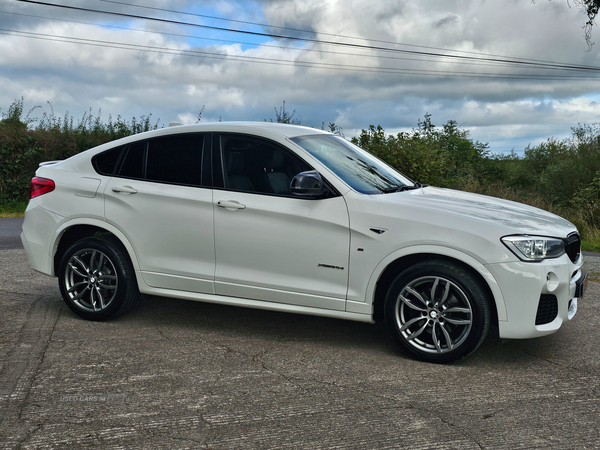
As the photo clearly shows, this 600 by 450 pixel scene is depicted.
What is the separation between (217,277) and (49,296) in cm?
266

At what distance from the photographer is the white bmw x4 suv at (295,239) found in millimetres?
4398

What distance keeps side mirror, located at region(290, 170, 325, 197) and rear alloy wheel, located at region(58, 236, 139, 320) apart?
188 cm

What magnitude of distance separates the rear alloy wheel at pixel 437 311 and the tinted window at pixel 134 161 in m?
2.58

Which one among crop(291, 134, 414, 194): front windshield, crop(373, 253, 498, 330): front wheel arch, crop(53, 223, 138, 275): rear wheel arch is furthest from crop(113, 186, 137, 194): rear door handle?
crop(373, 253, 498, 330): front wheel arch

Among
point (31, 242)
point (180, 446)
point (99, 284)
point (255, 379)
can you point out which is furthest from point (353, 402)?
point (31, 242)

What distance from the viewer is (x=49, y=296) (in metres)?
6.75

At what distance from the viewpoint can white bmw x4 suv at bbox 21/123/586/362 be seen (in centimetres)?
440

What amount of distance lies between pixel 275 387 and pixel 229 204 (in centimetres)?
164

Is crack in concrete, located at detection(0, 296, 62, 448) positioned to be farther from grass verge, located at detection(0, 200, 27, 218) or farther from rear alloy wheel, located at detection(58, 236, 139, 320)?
grass verge, located at detection(0, 200, 27, 218)

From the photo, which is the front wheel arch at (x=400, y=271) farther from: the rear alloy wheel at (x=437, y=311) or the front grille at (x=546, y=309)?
the front grille at (x=546, y=309)

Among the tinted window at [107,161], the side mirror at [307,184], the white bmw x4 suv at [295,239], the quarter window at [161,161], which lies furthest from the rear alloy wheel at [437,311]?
the tinted window at [107,161]

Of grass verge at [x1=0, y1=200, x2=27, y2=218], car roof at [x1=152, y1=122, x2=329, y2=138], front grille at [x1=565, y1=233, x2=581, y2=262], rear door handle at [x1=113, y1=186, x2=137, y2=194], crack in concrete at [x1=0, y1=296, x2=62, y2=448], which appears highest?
car roof at [x1=152, y1=122, x2=329, y2=138]

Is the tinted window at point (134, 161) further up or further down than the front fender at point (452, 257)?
further up

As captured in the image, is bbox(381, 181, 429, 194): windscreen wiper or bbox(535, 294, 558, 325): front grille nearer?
bbox(535, 294, 558, 325): front grille
